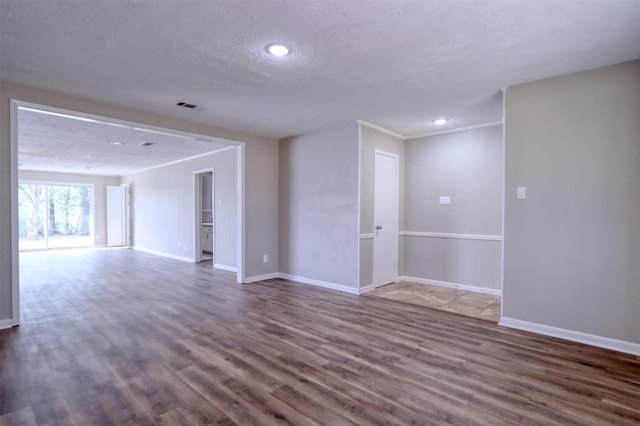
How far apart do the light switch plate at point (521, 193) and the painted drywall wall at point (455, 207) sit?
1521 mm

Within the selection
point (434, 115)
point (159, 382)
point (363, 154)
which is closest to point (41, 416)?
point (159, 382)

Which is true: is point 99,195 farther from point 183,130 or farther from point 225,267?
point 183,130

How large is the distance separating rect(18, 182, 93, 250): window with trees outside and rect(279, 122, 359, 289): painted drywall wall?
8846 millimetres

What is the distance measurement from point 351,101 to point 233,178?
3.62m

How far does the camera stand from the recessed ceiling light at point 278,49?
2.53 m

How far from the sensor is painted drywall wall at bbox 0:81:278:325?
10.8 ft

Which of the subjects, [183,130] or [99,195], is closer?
[183,130]

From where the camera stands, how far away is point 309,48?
2584mm

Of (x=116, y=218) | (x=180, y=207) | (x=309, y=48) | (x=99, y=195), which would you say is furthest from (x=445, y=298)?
(x=99, y=195)

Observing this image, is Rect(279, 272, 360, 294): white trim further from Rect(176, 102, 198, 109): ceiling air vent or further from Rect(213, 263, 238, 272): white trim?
Rect(176, 102, 198, 109): ceiling air vent

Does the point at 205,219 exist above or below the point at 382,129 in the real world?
below

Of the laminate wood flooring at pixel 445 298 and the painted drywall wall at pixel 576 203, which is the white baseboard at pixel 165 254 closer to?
the laminate wood flooring at pixel 445 298

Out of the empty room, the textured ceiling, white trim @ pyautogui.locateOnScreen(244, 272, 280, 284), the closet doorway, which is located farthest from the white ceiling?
the closet doorway

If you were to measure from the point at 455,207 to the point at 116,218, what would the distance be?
35.5ft
